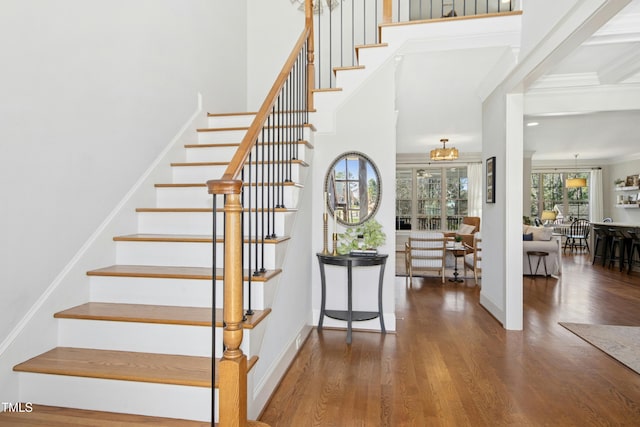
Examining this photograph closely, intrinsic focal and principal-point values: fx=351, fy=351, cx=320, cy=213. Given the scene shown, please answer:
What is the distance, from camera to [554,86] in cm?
400

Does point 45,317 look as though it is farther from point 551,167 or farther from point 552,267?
point 551,167

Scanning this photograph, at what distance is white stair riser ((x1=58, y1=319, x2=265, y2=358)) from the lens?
183 cm

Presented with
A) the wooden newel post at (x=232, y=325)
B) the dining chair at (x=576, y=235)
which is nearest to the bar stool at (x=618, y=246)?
A: the dining chair at (x=576, y=235)

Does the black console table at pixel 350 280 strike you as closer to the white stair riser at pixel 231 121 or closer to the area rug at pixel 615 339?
the white stair riser at pixel 231 121

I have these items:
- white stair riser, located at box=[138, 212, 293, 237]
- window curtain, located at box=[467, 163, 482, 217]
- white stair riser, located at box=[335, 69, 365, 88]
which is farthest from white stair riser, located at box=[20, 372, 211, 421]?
window curtain, located at box=[467, 163, 482, 217]

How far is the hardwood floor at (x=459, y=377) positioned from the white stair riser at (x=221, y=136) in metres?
2.04

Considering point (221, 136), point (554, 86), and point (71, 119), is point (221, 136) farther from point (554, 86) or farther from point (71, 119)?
point (554, 86)

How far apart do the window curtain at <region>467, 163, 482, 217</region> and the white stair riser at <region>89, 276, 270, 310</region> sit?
8875mm

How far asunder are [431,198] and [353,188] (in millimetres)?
7287

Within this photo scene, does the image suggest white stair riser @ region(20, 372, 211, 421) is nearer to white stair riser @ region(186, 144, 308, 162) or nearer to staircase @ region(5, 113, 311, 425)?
staircase @ region(5, 113, 311, 425)

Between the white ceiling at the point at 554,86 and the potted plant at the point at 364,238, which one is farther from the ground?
the white ceiling at the point at 554,86

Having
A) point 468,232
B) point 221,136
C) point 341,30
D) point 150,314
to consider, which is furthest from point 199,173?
point 468,232

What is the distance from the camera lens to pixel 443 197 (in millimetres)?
10133

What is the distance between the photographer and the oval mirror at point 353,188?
139 inches
